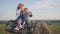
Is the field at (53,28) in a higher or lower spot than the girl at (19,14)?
lower

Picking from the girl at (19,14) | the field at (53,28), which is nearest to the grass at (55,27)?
the field at (53,28)

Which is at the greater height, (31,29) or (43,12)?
(43,12)

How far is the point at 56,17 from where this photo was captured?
144cm

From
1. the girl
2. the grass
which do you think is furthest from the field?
the girl

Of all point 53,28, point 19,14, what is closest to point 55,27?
point 53,28

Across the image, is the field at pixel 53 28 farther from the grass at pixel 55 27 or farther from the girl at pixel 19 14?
the girl at pixel 19 14

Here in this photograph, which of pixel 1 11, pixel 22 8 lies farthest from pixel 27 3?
pixel 1 11

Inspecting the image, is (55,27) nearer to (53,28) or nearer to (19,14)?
(53,28)

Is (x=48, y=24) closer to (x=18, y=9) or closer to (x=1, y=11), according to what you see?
(x=18, y=9)

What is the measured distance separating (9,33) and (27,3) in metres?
0.38

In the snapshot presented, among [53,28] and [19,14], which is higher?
[19,14]

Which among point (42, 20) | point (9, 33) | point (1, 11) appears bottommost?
point (9, 33)

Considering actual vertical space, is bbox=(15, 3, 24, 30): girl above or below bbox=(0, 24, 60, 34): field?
Result: above

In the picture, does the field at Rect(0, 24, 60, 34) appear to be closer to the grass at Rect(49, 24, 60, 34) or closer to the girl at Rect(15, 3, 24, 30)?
the grass at Rect(49, 24, 60, 34)
